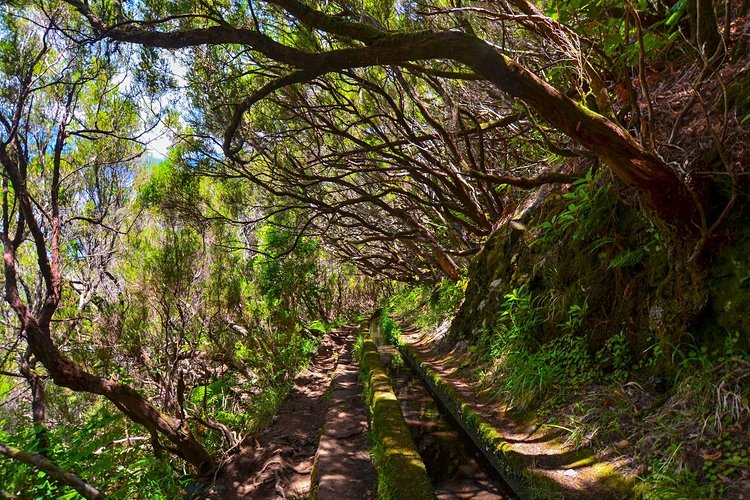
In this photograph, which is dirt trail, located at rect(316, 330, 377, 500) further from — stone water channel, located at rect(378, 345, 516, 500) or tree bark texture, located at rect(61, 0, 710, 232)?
tree bark texture, located at rect(61, 0, 710, 232)

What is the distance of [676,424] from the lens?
8.97ft

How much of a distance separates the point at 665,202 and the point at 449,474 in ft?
10.3

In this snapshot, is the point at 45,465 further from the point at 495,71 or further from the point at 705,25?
the point at 705,25

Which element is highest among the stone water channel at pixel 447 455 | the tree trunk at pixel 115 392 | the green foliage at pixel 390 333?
the green foliage at pixel 390 333

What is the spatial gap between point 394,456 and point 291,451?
2822 mm

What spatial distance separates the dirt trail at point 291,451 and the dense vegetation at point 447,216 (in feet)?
1.06

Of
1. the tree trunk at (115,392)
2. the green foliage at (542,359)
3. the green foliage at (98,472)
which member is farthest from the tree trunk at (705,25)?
the green foliage at (98,472)

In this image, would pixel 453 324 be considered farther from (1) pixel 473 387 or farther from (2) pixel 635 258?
(2) pixel 635 258

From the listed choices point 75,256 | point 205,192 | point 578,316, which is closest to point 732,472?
point 578,316

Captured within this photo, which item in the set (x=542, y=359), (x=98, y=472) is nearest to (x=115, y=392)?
(x=98, y=472)

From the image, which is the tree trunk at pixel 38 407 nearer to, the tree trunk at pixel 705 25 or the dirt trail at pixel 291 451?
the dirt trail at pixel 291 451

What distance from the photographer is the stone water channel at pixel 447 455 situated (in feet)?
12.4

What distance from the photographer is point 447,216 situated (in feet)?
29.9

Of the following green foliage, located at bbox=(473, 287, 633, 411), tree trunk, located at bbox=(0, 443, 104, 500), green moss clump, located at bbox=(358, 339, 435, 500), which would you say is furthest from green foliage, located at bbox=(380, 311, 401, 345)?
tree trunk, located at bbox=(0, 443, 104, 500)
